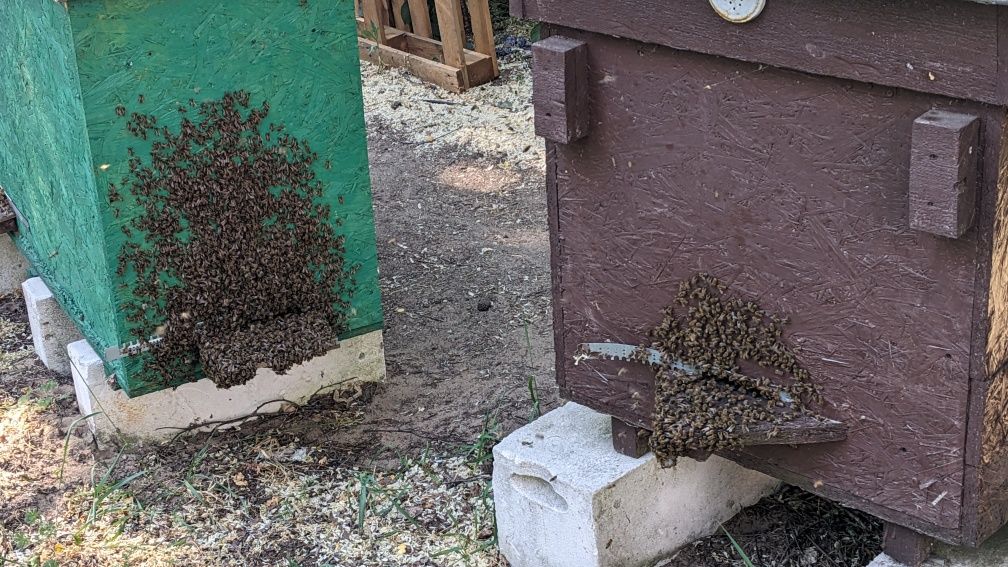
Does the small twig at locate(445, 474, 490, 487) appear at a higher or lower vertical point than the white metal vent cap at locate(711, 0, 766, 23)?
lower

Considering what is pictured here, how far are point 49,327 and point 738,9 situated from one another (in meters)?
3.39

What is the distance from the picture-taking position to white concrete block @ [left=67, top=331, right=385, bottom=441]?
13.8 ft

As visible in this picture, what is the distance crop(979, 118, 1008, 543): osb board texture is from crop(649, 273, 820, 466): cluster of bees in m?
0.39

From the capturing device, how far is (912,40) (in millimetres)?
2242

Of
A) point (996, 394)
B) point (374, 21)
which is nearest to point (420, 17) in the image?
point (374, 21)

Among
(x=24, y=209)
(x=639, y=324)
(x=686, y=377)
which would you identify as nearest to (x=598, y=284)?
(x=639, y=324)

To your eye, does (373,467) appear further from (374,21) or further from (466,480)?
(374,21)

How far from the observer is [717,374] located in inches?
114

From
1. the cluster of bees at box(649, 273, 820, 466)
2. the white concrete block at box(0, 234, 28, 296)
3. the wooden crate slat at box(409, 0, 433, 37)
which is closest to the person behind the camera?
the cluster of bees at box(649, 273, 820, 466)

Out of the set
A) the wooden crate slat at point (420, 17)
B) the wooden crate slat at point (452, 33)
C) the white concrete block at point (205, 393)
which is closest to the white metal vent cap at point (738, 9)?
the white concrete block at point (205, 393)

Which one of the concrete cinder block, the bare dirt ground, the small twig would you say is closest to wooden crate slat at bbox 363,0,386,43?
the bare dirt ground

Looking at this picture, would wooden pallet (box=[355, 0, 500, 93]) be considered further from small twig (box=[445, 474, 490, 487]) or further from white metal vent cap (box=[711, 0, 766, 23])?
white metal vent cap (box=[711, 0, 766, 23])

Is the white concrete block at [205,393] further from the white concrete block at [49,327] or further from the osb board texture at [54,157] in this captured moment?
the white concrete block at [49,327]

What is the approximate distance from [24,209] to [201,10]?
1549mm
